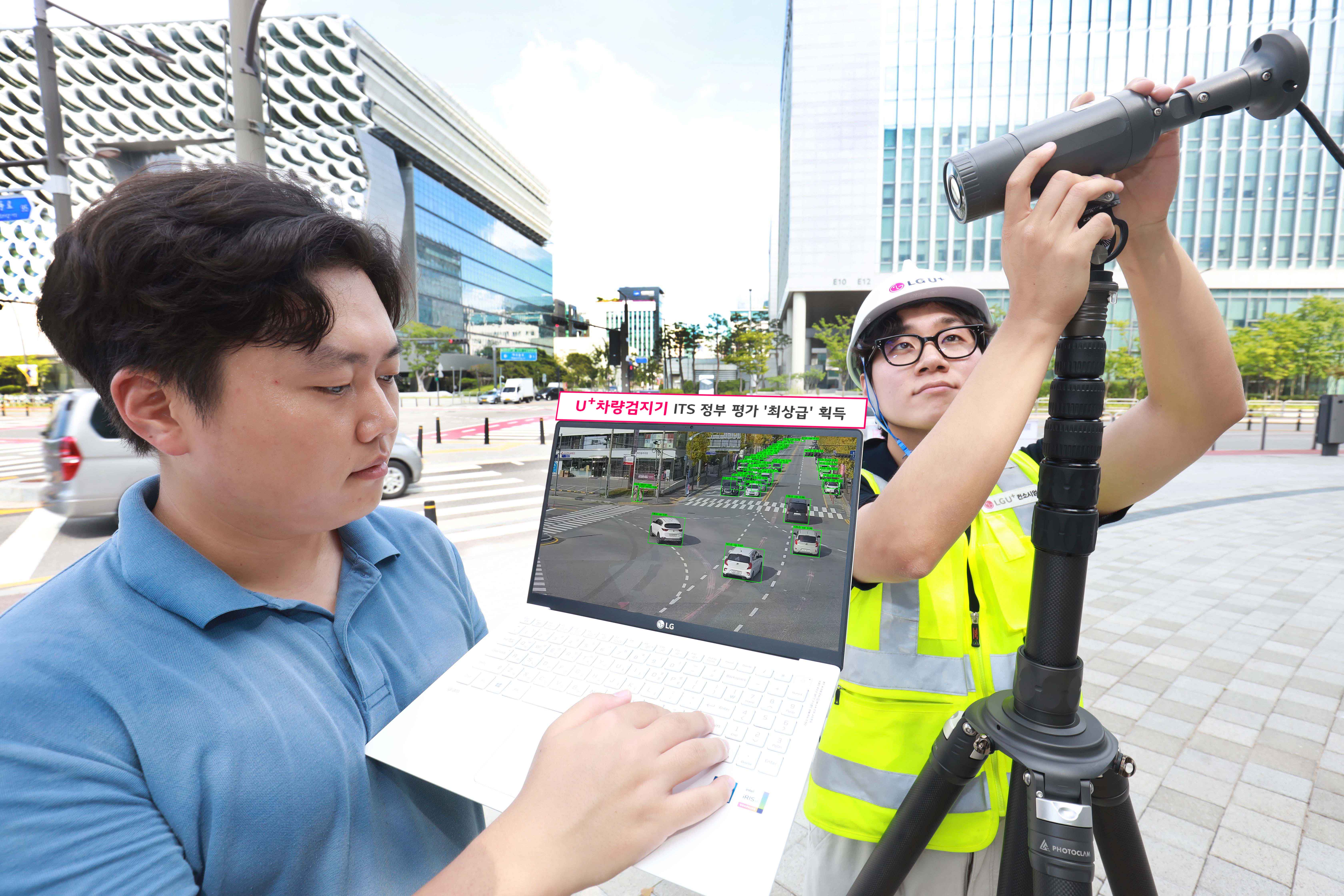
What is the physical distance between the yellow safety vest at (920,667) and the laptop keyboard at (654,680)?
1.36 feet

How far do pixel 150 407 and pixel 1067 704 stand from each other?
143 cm

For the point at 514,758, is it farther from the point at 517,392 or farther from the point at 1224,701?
the point at 517,392

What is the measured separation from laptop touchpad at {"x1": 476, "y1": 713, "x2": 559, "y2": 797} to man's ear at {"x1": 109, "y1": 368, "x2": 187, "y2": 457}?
2.09ft

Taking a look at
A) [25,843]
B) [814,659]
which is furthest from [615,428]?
[25,843]

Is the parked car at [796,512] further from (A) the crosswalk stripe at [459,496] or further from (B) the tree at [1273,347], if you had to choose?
(B) the tree at [1273,347]

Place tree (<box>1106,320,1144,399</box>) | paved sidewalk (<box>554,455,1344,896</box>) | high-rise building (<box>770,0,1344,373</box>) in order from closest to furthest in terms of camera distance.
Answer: paved sidewalk (<box>554,455,1344,896</box>)
tree (<box>1106,320,1144,399</box>)
high-rise building (<box>770,0,1344,373</box>)

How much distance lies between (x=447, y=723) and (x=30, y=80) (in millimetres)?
70827

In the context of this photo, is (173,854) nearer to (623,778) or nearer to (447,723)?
(447,723)

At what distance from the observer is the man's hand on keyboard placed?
0.70m

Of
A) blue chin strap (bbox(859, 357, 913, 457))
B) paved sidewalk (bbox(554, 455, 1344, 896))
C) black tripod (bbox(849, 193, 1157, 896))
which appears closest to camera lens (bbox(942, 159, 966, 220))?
black tripod (bbox(849, 193, 1157, 896))

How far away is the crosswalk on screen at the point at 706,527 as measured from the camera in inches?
40.9

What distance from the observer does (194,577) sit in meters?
Result: 0.83

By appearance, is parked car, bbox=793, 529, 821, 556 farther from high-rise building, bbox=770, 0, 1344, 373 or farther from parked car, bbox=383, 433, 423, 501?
A: high-rise building, bbox=770, 0, 1344, 373

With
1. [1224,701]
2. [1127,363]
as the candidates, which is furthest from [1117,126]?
[1127,363]
